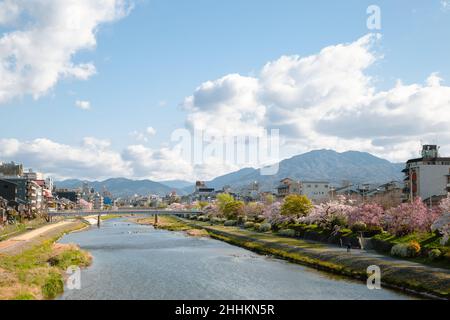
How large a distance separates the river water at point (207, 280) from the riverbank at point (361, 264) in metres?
1.49

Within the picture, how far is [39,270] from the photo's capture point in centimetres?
3509

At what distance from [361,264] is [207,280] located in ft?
42.0

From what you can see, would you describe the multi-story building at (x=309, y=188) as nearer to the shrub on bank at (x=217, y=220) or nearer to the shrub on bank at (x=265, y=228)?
the shrub on bank at (x=217, y=220)

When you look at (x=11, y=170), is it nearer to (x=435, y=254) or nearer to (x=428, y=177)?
(x=428, y=177)

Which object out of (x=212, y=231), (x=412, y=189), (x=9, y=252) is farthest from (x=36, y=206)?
(x=412, y=189)

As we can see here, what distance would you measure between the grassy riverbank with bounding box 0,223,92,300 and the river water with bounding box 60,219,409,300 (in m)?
1.34

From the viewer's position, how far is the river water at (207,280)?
30562mm

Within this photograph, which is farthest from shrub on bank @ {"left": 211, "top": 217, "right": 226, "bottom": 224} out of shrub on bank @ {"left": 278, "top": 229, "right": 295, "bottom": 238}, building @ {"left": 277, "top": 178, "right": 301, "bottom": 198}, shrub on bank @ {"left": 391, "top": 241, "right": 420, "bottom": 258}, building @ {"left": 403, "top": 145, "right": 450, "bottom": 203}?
shrub on bank @ {"left": 391, "top": 241, "right": 420, "bottom": 258}

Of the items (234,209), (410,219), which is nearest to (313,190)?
(234,209)

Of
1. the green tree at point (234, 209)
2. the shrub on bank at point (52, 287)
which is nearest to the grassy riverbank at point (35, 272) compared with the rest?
the shrub on bank at point (52, 287)

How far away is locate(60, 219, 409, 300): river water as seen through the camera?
30562mm

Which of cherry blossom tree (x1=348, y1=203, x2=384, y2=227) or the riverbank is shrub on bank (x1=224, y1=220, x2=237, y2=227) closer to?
the riverbank
